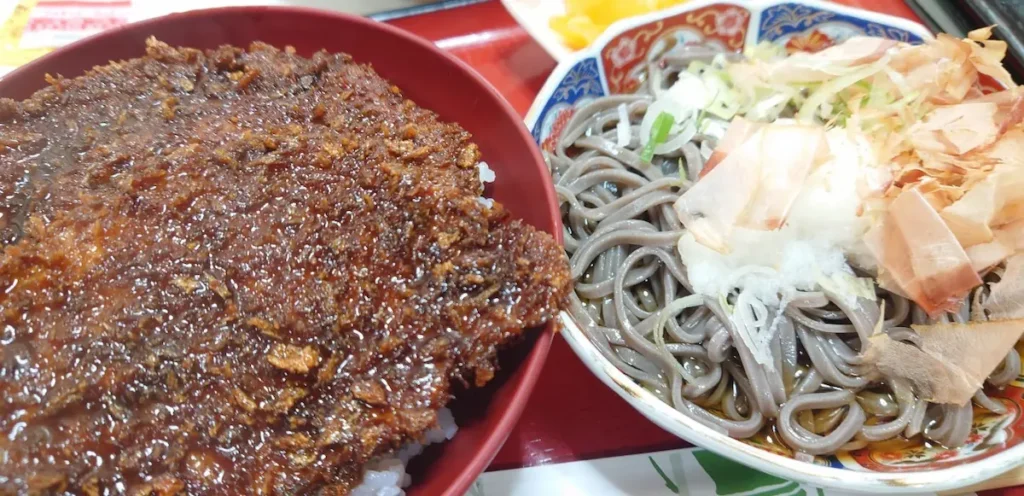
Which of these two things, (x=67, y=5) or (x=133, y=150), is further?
(x=67, y=5)

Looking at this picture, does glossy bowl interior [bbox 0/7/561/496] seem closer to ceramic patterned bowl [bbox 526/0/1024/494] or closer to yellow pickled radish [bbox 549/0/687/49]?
ceramic patterned bowl [bbox 526/0/1024/494]

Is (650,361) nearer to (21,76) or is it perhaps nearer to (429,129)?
(429,129)

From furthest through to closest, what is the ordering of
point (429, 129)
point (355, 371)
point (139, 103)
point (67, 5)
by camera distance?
point (67, 5), point (429, 129), point (139, 103), point (355, 371)

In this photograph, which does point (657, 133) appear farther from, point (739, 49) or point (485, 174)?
point (485, 174)

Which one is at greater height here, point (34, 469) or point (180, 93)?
point (180, 93)

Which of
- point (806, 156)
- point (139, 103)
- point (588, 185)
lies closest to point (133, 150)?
point (139, 103)

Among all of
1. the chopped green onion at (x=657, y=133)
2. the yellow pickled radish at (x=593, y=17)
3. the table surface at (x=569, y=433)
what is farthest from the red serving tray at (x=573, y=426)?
the yellow pickled radish at (x=593, y=17)
